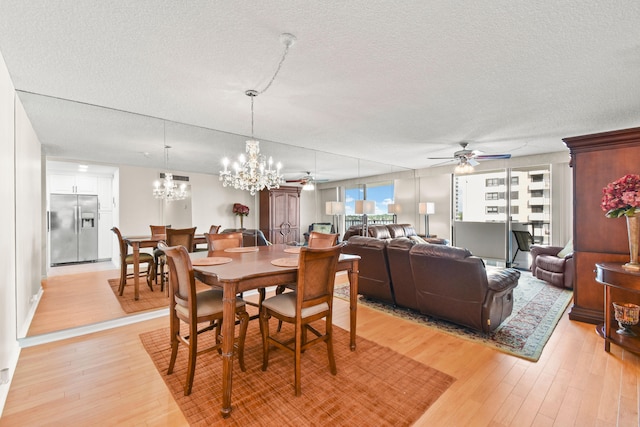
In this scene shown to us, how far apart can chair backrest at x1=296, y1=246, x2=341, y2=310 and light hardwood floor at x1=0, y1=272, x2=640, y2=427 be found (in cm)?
80

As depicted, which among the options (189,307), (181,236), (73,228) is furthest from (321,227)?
(73,228)

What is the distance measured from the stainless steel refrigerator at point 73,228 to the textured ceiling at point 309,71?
2482mm

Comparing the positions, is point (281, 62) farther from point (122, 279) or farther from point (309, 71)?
point (122, 279)

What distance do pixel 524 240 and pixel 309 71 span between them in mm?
5916

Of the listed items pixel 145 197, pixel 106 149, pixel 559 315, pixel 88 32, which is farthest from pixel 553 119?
pixel 106 149

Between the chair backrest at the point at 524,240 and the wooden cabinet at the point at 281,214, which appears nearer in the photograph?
the wooden cabinet at the point at 281,214

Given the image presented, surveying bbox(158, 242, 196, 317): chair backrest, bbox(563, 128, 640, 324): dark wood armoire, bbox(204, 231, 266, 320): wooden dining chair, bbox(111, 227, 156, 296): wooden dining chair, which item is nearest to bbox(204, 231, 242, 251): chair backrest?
bbox(204, 231, 266, 320): wooden dining chair

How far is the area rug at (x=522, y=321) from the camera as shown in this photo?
2.61m

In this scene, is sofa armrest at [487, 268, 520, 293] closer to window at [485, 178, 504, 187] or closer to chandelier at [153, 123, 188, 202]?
chandelier at [153, 123, 188, 202]

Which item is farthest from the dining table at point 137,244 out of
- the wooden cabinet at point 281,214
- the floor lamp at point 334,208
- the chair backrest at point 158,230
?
the floor lamp at point 334,208

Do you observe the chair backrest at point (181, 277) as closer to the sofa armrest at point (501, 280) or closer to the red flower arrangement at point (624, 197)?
the sofa armrest at point (501, 280)

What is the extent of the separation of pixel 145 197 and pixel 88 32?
240 centimetres

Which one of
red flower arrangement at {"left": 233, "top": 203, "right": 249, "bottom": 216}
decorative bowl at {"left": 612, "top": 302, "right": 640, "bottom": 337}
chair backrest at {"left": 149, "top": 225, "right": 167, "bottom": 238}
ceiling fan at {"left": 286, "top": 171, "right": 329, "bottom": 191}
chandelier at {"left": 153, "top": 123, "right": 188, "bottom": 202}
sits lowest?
decorative bowl at {"left": 612, "top": 302, "right": 640, "bottom": 337}

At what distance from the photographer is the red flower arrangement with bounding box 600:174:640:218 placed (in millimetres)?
2352
